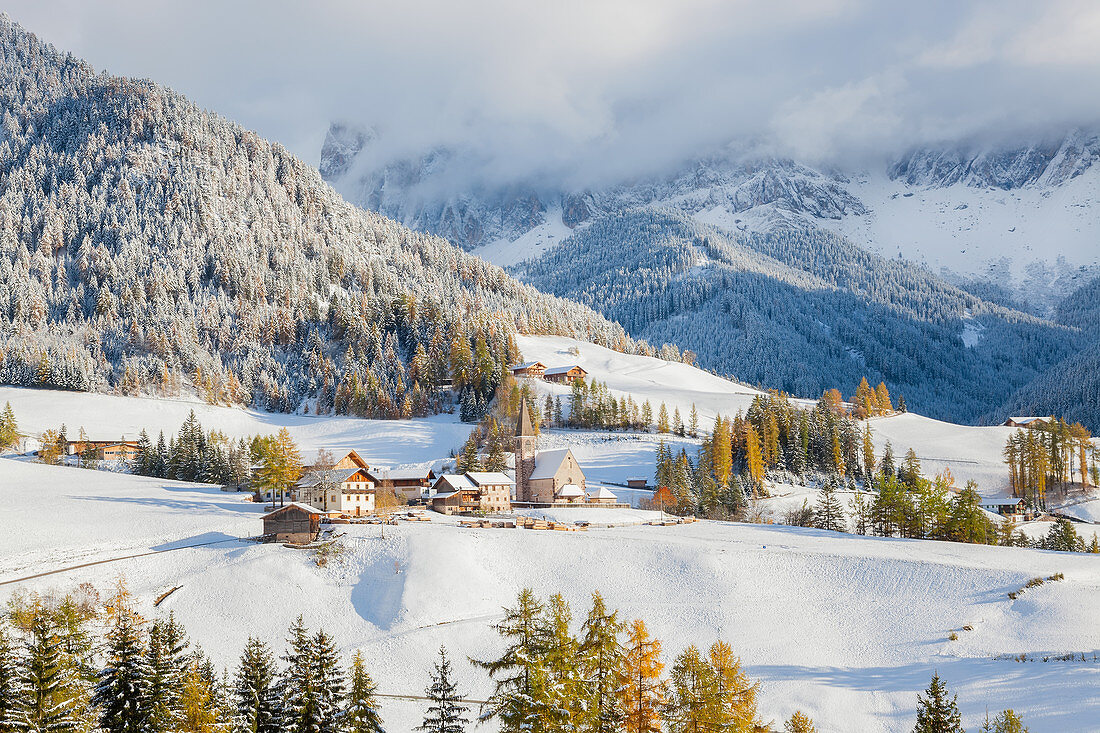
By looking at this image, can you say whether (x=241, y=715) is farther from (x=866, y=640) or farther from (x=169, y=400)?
(x=169, y=400)

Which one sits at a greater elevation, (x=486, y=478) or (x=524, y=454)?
(x=524, y=454)

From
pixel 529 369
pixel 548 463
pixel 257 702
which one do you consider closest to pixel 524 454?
pixel 548 463

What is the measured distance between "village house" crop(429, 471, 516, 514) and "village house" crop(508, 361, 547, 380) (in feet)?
235

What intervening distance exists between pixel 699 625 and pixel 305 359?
136489 mm

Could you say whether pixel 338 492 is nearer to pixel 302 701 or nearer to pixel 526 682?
pixel 302 701

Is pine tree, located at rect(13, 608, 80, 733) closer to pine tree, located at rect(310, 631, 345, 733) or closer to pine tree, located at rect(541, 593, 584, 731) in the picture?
pine tree, located at rect(310, 631, 345, 733)

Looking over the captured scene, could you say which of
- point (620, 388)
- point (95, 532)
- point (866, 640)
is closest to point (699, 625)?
point (866, 640)

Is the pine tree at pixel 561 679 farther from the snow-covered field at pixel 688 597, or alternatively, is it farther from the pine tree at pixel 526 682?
the snow-covered field at pixel 688 597

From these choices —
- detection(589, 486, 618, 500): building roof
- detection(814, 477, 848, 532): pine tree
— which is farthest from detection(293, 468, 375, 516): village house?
detection(814, 477, 848, 532): pine tree

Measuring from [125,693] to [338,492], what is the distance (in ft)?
168

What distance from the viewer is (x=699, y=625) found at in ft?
178

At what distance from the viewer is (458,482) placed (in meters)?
91.6

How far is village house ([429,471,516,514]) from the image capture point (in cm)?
9000

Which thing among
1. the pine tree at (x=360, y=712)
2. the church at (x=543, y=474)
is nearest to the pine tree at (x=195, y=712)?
A: the pine tree at (x=360, y=712)
